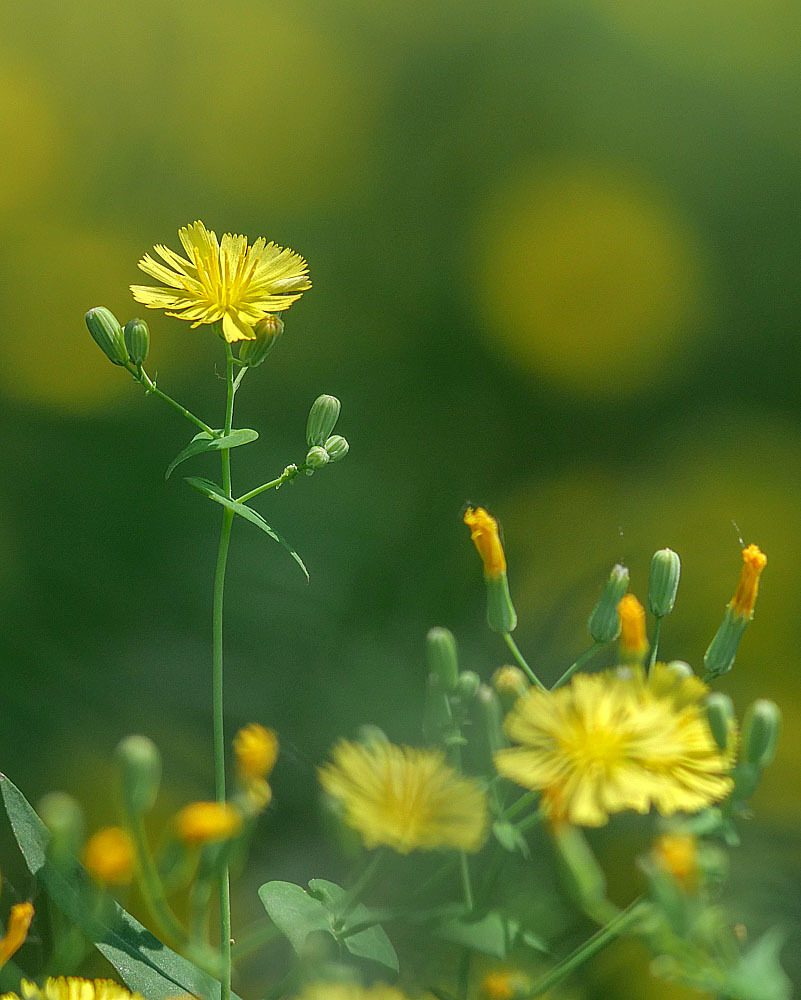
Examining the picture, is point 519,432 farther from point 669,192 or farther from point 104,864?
point 104,864

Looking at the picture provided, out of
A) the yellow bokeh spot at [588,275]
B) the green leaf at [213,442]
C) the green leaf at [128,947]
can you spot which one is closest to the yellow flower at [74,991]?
the green leaf at [128,947]

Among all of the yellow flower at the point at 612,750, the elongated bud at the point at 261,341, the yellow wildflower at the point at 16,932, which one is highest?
the elongated bud at the point at 261,341

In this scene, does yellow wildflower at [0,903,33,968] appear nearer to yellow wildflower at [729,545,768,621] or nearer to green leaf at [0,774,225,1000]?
green leaf at [0,774,225,1000]

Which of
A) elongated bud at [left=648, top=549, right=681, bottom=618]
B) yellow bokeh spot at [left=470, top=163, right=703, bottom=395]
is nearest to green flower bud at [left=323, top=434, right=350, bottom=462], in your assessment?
elongated bud at [left=648, top=549, right=681, bottom=618]

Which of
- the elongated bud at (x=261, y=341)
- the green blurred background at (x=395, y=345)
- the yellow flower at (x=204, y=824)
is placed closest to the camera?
the yellow flower at (x=204, y=824)

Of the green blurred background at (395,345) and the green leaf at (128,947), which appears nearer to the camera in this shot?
the green leaf at (128,947)

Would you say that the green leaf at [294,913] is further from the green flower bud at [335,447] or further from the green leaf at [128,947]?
the green flower bud at [335,447]

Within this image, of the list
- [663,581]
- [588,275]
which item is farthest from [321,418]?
[588,275]
